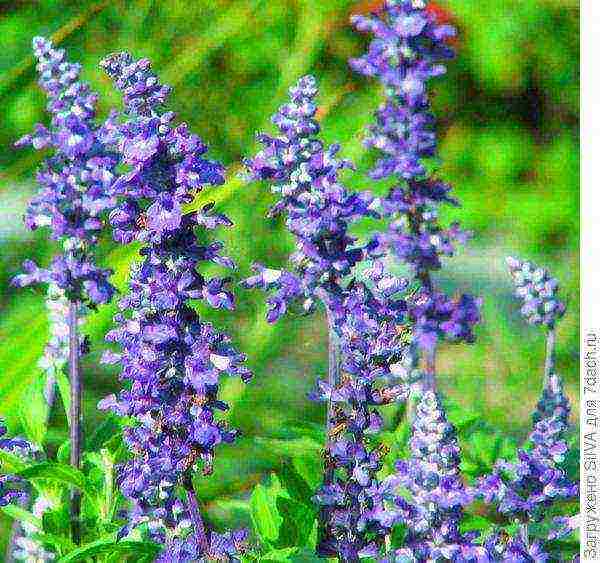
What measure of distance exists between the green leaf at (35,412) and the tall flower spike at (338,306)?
70 centimetres

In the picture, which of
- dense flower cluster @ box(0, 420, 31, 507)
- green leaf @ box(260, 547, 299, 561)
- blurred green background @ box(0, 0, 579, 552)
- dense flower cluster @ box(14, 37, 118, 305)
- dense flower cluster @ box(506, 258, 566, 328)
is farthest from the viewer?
blurred green background @ box(0, 0, 579, 552)

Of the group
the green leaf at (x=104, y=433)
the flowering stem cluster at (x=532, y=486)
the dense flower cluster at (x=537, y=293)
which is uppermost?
the green leaf at (x=104, y=433)

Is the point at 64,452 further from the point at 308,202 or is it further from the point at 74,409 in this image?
the point at 308,202

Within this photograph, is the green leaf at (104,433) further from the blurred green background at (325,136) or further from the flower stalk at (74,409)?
the blurred green background at (325,136)

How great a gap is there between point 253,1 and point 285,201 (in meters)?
1.02

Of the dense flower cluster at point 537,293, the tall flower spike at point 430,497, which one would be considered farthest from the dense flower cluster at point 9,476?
the dense flower cluster at point 537,293

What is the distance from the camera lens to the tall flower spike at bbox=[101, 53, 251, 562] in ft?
5.75

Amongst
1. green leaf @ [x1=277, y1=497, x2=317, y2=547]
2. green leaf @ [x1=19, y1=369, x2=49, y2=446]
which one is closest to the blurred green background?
green leaf @ [x1=19, y1=369, x2=49, y2=446]

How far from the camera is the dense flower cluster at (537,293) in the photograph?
8.53 feet

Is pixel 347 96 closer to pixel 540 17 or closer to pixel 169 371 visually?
pixel 540 17

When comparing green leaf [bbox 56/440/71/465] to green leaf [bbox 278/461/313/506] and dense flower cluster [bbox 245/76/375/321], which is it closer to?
green leaf [bbox 278/461/313/506]

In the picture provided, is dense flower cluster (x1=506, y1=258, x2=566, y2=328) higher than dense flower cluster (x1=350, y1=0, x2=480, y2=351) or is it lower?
lower

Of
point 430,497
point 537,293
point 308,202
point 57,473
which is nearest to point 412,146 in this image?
point 308,202

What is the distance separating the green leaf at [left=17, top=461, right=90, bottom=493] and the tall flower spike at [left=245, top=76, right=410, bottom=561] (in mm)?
517
